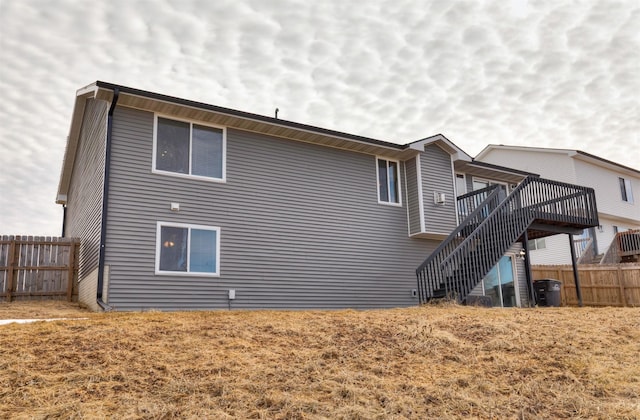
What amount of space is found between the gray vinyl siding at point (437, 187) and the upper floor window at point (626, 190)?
17.4 meters

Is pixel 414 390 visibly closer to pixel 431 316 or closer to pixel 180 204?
pixel 431 316

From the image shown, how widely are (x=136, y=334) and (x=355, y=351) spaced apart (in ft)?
9.46

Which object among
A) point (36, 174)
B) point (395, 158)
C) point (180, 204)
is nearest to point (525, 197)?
point (395, 158)

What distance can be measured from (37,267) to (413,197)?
10.6 metres

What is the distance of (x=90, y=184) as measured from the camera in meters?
13.1

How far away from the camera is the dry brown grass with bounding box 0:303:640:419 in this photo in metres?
4.73

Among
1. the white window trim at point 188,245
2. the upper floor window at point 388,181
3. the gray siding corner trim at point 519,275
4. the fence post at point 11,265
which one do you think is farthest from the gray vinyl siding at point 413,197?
the fence post at point 11,265

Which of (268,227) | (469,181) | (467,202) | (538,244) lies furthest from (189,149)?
(538,244)

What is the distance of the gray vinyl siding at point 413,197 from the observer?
15016 mm

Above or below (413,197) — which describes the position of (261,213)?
below

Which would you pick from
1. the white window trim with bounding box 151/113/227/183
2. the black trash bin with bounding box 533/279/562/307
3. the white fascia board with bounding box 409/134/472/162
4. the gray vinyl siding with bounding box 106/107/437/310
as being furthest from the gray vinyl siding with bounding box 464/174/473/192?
the white window trim with bounding box 151/113/227/183

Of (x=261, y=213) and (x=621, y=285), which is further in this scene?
(x=621, y=285)

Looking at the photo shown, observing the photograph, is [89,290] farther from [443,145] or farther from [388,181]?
[443,145]

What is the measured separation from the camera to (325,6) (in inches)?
486
